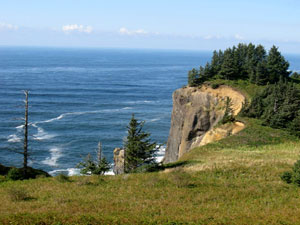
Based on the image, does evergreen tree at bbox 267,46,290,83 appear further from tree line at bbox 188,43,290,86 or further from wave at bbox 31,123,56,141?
wave at bbox 31,123,56,141

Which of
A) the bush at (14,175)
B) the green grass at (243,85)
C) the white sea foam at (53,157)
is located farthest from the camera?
the white sea foam at (53,157)

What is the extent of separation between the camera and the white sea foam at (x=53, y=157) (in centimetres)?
6359

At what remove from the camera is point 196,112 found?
60562mm

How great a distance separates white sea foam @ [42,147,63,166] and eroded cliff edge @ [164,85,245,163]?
23235 millimetres

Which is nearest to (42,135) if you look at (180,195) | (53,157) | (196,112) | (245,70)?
(53,157)

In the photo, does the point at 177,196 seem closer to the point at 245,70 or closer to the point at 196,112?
the point at 196,112

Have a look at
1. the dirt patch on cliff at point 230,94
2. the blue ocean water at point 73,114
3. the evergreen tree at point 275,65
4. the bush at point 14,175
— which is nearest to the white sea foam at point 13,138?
the blue ocean water at point 73,114

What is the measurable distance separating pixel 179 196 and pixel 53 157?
5082 centimetres

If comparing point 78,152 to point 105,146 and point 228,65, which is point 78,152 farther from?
point 228,65

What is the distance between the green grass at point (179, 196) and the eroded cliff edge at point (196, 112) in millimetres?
24689

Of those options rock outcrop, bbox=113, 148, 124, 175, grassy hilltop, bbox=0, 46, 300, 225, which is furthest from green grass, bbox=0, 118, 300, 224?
rock outcrop, bbox=113, 148, 124, 175

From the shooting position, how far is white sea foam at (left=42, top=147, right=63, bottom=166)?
6359cm

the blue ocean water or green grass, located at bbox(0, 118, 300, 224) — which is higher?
green grass, located at bbox(0, 118, 300, 224)

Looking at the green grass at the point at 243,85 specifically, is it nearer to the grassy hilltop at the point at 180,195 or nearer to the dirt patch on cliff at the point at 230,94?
the dirt patch on cliff at the point at 230,94
